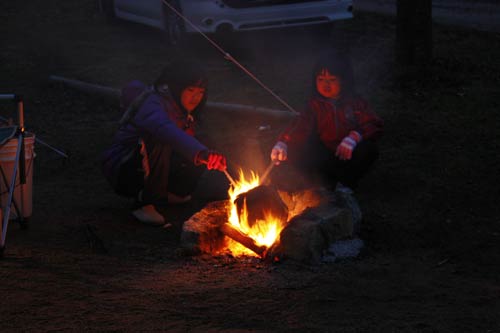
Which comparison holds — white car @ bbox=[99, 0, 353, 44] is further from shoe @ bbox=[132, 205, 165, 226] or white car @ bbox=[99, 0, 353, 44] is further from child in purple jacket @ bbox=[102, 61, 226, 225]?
shoe @ bbox=[132, 205, 165, 226]

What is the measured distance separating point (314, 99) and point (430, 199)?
133 centimetres

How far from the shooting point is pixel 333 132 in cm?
541

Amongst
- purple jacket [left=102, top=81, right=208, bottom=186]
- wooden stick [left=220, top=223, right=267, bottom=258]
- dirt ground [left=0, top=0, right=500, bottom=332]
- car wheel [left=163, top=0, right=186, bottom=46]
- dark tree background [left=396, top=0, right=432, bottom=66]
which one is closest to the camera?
dirt ground [left=0, top=0, right=500, bottom=332]

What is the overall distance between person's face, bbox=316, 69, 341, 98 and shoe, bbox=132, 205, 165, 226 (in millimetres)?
1569

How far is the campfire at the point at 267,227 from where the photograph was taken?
A: 4.61 m

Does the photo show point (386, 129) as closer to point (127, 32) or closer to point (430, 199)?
point (430, 199)

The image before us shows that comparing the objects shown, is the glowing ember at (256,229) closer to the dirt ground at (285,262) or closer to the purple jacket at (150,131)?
the dirt ground at (285,262)

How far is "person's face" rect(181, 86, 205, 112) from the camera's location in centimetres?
528

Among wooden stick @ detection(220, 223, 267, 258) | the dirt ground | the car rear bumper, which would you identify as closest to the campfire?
wooden stick @ detection(220, 223, 267, 258)

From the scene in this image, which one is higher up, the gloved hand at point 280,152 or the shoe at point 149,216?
the gloved hand at point 280,152

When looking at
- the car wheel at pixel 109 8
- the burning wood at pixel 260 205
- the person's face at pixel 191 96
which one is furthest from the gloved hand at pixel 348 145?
the car wheel at pixel 109 8

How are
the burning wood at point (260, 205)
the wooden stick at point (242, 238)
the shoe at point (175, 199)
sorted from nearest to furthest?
the wooden stick at point (242, 238) → the burning wood at point (260, 205) → the shoe at point (175, 199)

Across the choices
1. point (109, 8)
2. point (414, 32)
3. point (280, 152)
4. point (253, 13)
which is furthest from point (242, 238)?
point (109, 8)

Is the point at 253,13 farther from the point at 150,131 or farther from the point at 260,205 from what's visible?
the point at 260,205
